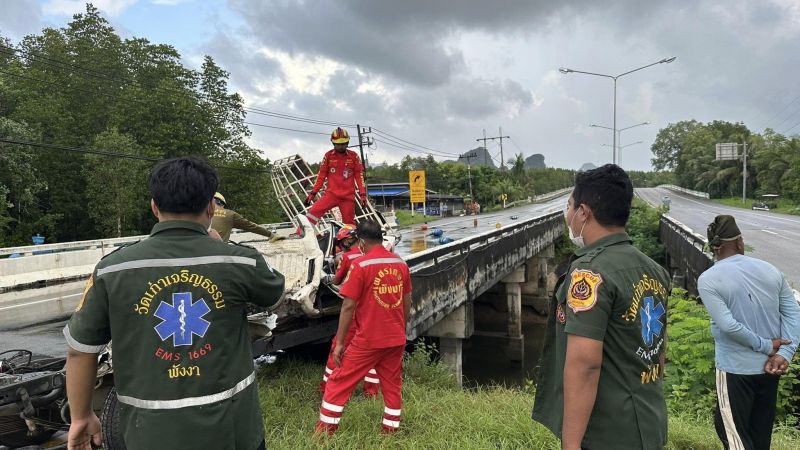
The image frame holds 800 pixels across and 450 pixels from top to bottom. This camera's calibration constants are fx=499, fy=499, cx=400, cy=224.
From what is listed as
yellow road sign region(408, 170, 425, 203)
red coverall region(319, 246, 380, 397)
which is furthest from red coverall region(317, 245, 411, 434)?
yellow road sign region(408, 170, 425, 203)

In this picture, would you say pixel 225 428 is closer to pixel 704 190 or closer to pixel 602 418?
pixel 602 418

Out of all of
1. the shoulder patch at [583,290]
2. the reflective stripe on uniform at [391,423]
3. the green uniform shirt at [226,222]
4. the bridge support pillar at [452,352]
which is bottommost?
the bridge support pillar at [452,352]

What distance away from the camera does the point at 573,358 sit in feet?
6.04

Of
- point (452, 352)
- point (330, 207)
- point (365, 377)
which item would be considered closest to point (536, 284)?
point (452, 352)

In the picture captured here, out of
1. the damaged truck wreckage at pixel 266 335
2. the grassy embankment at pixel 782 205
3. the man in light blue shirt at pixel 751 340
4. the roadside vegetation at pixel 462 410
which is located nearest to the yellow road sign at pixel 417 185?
the grassy embankment at pixel 782 205

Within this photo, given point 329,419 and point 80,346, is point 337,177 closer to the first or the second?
point 329,419

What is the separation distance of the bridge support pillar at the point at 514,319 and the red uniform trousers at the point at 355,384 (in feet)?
39.2

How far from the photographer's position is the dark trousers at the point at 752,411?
3.05 m

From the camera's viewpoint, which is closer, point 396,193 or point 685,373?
point 685,373

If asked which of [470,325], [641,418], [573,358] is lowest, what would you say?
[470,325]

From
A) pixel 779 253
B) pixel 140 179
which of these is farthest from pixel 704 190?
pixel 140 179

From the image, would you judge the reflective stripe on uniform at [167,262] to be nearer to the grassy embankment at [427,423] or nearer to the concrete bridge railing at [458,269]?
the grassy embankment at [427,423]

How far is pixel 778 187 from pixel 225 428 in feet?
188

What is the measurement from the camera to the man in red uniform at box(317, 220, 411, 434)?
3.86 metres
